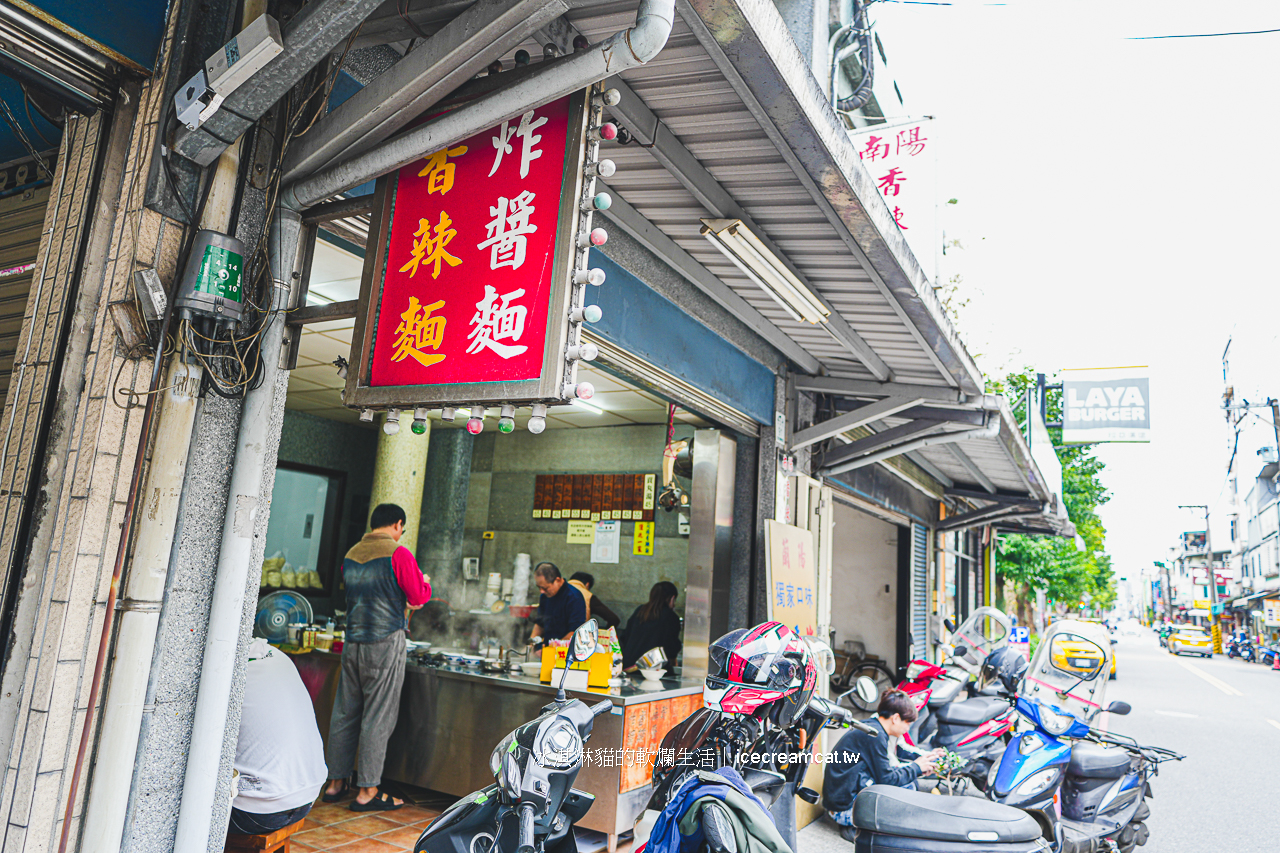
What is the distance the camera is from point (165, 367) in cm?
252

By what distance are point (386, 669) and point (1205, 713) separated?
1591 centimetres

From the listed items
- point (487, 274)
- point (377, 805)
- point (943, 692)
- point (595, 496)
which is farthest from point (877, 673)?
point (487, 274)

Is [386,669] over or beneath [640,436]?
beneath

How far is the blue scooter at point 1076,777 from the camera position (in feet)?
15.6

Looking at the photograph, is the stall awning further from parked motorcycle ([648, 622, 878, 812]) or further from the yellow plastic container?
the yellow plastic container

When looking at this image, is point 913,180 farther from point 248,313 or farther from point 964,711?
point 248,313

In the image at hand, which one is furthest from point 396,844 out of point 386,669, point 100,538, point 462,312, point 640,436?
point 640,436

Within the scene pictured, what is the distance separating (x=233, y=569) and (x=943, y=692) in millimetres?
6746

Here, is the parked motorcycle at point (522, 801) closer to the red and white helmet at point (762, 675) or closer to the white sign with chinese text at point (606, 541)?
the red and white helmet at point (762, 675)

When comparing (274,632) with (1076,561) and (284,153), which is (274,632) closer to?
(284,153)

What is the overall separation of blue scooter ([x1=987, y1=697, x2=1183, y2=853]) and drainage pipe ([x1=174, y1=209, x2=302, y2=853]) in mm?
4331

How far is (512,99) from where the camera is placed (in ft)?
7.27

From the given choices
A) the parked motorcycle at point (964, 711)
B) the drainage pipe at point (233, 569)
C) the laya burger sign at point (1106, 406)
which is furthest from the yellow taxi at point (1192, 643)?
the drainage pipe at point (233, 569)

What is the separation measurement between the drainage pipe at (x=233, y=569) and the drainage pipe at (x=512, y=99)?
30cm
